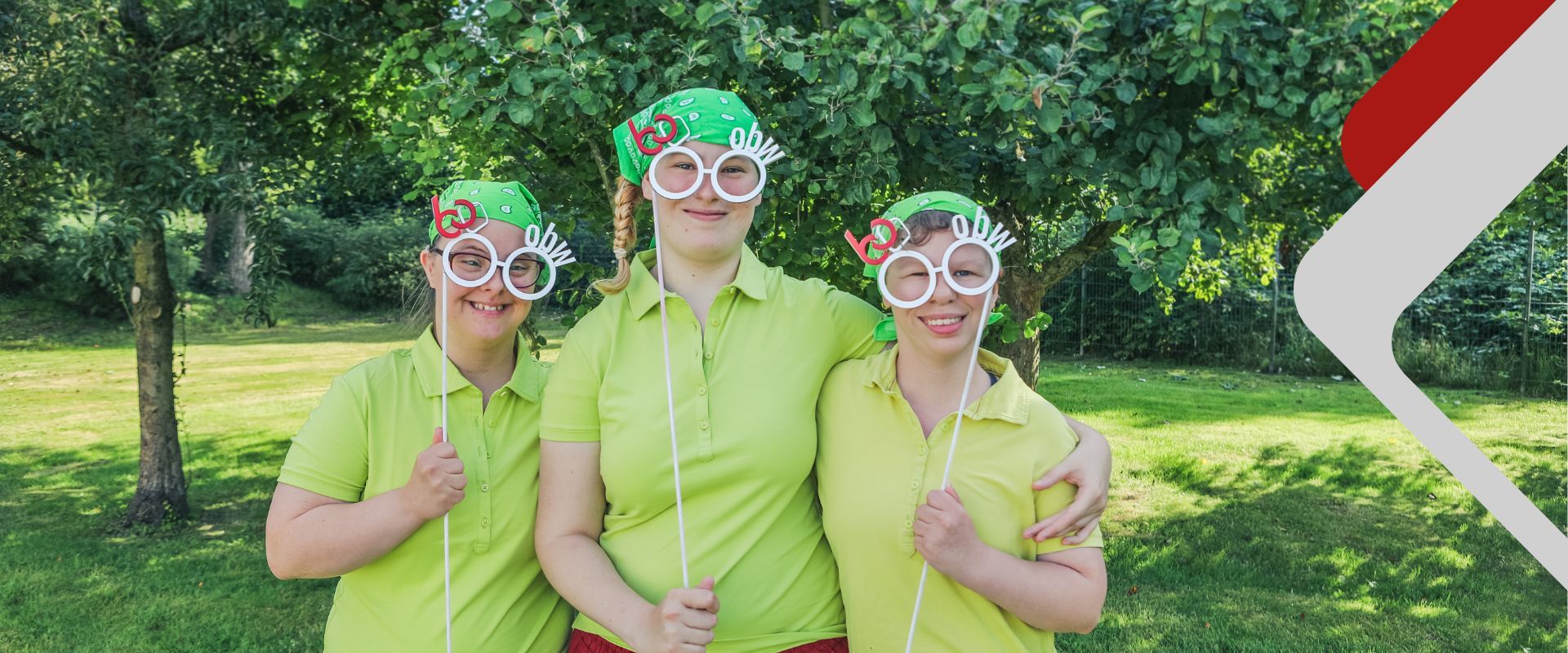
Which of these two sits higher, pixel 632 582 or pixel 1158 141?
pixel 1158 141

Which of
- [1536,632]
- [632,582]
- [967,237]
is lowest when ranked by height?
[1536,632]

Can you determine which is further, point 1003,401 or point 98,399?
point 98,399

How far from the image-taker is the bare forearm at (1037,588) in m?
2.05

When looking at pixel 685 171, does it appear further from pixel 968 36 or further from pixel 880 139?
pixel 880 139

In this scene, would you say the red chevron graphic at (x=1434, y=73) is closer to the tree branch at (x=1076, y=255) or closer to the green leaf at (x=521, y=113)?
the tree branch at (x=1076, y=255)

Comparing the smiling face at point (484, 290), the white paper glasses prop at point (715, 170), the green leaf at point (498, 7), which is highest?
the green leaf at point (498, 7)

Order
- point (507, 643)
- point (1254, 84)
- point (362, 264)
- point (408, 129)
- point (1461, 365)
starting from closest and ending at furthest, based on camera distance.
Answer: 1. point (507, 643)
2. point (1254, 84)
3. point (408, 129)
4. point (1461, 365)
5. point (362, 264)

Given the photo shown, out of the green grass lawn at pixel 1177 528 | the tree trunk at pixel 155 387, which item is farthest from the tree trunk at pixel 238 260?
the tree trunk at pixel 155 387

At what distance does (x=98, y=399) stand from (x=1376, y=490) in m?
13.0

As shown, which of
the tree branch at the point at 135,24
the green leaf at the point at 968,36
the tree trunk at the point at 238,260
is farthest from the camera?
the tree trunk at the point at 238,260

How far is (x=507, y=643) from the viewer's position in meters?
2.33

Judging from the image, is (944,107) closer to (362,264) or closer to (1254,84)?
(1254,84)

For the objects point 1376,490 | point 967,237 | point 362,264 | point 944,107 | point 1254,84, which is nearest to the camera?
point 967,237

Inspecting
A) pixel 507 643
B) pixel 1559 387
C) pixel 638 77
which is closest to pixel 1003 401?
pixel 507 643
